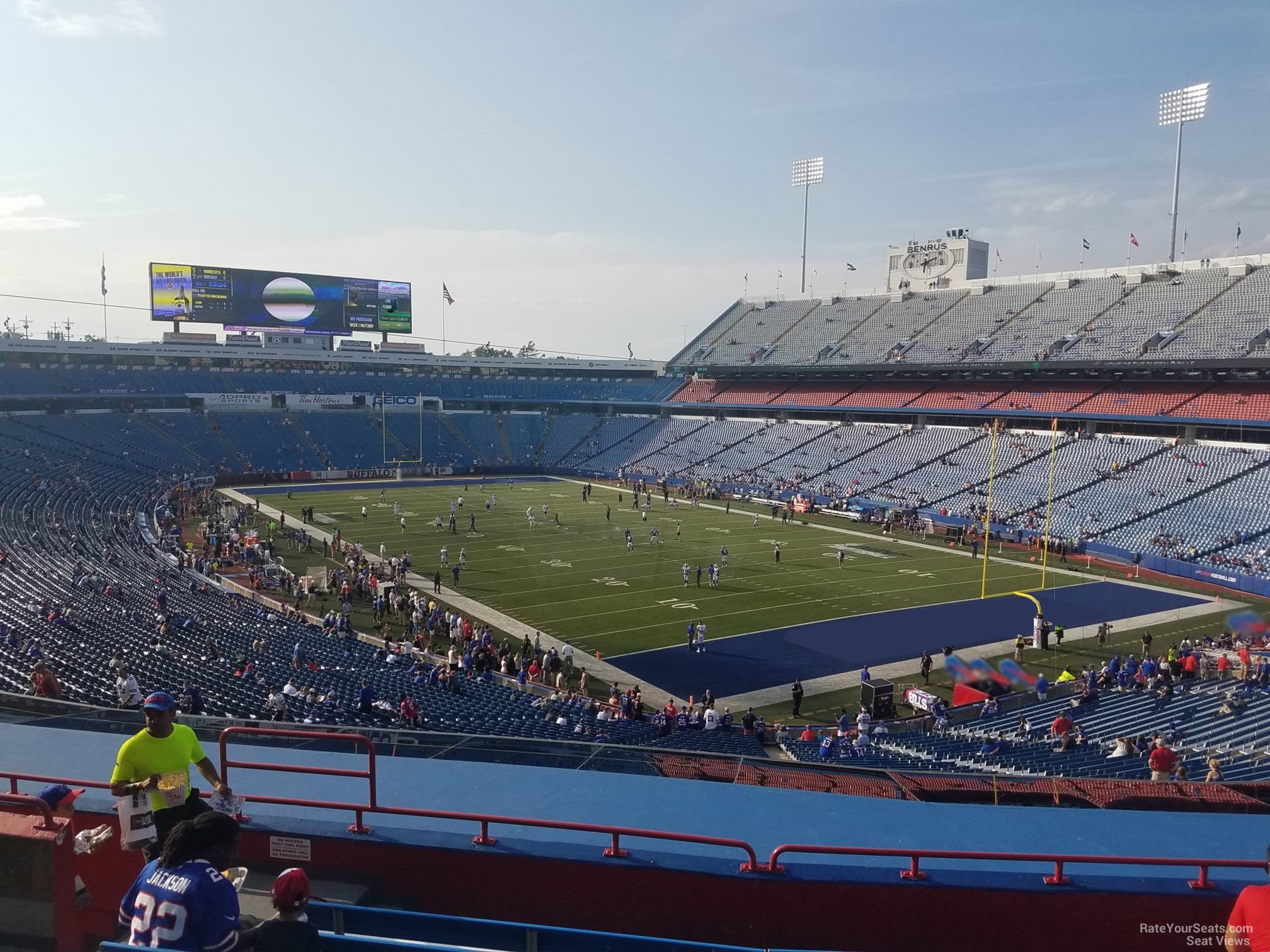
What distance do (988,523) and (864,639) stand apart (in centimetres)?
1087

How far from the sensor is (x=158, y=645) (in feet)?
55.8

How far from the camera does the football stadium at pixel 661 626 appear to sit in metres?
4.96

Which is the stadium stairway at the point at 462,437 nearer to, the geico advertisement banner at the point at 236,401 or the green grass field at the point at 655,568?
the geico advertisement banner at the point at 236,401

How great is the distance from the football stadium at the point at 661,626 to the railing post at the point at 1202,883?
2.5 inches

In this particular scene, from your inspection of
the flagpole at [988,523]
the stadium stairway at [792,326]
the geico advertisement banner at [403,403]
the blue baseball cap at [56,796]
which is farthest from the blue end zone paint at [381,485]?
the blue baseball cap at [56,796]

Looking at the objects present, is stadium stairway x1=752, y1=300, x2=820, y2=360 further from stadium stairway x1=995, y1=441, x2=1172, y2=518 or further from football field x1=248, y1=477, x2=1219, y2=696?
stadium stairway x1=995, y1=441, x2=1172, y2=518

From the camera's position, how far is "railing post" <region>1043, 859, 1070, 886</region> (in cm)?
495

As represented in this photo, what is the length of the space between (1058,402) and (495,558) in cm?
3388

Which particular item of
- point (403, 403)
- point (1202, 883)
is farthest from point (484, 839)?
point (403, 403)

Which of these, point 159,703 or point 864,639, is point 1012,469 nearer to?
point 864,639

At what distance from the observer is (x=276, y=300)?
67.4 meters

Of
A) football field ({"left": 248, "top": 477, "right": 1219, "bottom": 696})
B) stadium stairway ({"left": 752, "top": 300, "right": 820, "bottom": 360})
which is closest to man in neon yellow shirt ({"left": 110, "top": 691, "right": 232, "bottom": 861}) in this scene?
football field ({"left": 248, "top": 477, "right": 1219, "bottom": 696})

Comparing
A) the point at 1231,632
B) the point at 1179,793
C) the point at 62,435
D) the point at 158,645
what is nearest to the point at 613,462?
the point at 62,435

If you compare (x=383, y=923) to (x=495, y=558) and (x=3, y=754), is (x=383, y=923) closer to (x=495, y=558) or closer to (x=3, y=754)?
(x=3, y=754)
